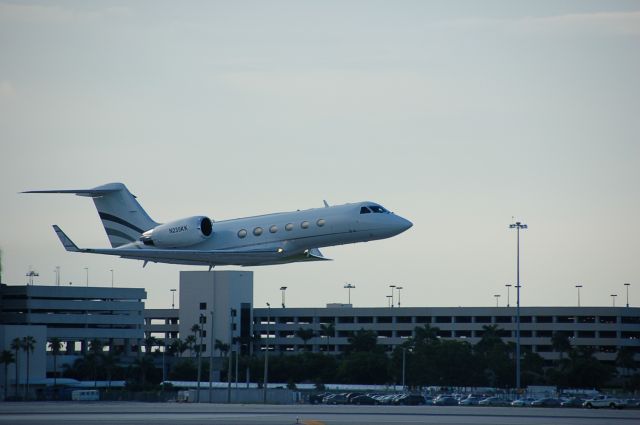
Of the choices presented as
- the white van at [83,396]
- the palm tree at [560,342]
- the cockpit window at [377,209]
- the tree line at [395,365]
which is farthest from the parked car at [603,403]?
the palm tree at [560,342]

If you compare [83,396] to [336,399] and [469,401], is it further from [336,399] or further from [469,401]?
[469,401]

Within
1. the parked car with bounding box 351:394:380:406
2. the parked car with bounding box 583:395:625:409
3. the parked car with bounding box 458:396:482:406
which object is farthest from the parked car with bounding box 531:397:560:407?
the parked car with bounding box 351:394:380:406

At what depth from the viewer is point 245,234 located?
296ft

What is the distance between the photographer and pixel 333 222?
86.2 meters

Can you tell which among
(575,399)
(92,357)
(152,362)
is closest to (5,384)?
(92,357)

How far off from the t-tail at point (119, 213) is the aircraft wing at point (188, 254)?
5095 mm

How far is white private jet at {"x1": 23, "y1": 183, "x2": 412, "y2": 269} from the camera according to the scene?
86375 millimetres

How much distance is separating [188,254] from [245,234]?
444 cm

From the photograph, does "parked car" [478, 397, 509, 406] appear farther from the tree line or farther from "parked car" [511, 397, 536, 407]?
the tree line

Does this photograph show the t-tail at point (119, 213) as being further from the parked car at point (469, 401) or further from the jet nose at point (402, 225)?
the parked car at point (469, 401)

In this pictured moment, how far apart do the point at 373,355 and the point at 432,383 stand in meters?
13.4

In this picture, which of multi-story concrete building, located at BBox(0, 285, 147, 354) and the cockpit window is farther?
multi-story concrete building, located at BBox(0, 285, 147, 354)

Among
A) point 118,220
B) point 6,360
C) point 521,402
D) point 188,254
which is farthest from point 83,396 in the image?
point 188,254

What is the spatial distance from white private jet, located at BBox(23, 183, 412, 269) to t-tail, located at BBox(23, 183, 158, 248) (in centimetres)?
8
